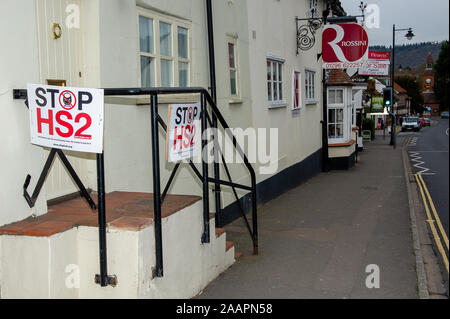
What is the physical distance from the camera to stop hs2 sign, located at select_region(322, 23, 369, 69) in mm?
16047

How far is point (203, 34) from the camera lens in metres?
8.39

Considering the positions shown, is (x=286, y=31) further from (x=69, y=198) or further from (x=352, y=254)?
(x=69, y=198)

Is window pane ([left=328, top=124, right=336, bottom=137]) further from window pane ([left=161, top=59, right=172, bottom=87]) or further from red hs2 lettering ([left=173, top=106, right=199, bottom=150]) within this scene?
red hs2 lettering ([left=173, top=106, right=199, bottom=150])

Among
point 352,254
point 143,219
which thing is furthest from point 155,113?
point 352,254

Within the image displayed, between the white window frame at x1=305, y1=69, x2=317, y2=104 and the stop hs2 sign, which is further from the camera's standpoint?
the white window frame at x1=305, y1=69, x2=317, y2=104

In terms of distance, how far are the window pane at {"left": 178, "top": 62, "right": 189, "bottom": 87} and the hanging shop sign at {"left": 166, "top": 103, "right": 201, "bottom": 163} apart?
8.20ft

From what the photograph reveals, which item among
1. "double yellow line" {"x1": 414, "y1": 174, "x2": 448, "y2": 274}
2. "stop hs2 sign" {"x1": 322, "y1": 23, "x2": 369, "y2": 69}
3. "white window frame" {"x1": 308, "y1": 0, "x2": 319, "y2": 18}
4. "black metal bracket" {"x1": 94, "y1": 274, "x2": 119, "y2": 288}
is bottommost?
"double yellow line" {"x1": 414, "y1": 174, "x2": 448, "y2": 274}

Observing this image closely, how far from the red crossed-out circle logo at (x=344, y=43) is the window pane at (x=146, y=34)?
1058 centimetres

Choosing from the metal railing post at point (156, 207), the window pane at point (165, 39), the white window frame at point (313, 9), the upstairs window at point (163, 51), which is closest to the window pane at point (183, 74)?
the upstairs window at point (163, 51)

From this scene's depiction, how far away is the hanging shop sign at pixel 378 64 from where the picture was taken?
27562mm

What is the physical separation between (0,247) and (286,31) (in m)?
11.2

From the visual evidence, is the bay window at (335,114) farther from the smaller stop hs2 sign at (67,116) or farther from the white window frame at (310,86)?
the smaller stop hs2 sign at (67,116)

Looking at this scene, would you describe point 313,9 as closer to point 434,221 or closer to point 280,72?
point 280,72

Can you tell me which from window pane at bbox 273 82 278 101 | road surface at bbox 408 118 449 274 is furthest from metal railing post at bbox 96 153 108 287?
window pane at bbox 273 82 278 101
